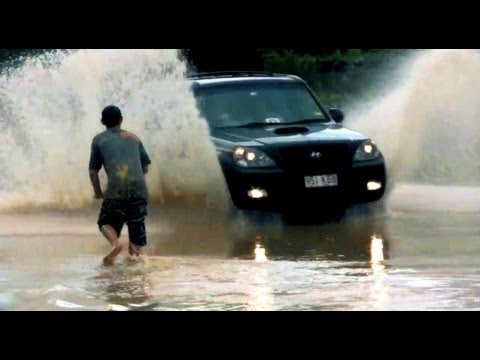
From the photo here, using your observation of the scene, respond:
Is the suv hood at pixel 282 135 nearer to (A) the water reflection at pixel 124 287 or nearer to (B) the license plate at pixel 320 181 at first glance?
(B) the license plate at pixel 320 181

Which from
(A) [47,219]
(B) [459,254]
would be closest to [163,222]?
(A) [47,219]

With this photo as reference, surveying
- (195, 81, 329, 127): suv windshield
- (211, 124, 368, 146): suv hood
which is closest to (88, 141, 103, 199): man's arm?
(211, 124, 368, 146): suv hood

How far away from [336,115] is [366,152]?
0.56 meters

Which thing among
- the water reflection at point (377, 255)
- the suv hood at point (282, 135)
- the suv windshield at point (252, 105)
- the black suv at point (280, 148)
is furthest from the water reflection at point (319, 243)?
the suv windshield at point (252, 105)

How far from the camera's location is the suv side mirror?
1049 centimetres

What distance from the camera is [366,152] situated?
1006cm

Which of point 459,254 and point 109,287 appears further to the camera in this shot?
point 459,254

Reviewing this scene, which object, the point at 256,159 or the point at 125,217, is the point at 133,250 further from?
the point at 256,159

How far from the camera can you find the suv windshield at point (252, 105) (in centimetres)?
1025

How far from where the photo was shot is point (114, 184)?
911cm

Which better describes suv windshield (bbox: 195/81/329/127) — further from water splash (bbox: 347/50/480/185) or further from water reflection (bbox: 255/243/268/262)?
water reflection (bbox: 255/243/268/262)
